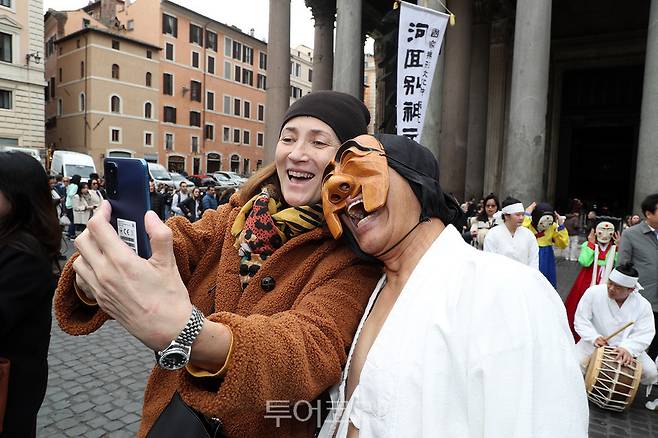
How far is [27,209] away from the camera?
2.18m

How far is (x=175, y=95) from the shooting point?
43.5 m

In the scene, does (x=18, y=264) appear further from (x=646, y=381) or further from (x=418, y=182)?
(x=646, y=381)

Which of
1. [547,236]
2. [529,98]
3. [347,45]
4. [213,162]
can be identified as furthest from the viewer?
[213,162]

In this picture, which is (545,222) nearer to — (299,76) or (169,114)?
(169,114)

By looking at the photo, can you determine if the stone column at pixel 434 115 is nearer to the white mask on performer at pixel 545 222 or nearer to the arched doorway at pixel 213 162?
the white mask on performer at pixel 545 222

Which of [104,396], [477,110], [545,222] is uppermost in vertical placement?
[477,110]

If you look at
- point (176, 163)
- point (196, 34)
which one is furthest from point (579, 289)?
point (196, 34)

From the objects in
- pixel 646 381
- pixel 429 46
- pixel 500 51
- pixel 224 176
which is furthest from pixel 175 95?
pixel 646 381

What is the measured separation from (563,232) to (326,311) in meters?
7.77

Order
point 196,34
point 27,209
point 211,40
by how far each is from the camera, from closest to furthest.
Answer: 1. point 27,209
2. point 196,34
3. point 211,40

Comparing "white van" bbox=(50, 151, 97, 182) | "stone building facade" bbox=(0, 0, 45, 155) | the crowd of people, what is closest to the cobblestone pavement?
the crowd of people

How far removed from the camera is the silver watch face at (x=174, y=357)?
95 centimetres

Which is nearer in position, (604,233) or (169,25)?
(604,233)

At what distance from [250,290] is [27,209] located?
4.37 ft
